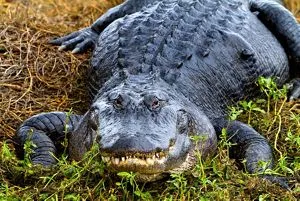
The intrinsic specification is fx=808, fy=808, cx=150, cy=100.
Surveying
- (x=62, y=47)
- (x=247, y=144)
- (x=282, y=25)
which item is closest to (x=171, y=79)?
(x=247, y=144)

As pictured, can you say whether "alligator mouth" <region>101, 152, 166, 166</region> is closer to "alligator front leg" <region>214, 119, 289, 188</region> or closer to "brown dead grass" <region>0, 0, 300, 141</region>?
"alligator front leg" <region>214, 119, 289, 188</region>

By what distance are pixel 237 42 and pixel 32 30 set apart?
1.92 m

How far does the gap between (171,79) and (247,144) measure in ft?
2.00

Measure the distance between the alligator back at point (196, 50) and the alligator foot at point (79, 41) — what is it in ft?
2.01

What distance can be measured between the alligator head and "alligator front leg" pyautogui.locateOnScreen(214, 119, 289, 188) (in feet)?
0.72

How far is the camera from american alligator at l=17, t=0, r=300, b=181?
4.08 meters

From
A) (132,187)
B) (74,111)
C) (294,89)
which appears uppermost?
(132,187)

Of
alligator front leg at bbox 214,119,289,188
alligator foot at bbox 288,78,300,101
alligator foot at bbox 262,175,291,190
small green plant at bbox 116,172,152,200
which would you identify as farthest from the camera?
alligator foot at bbox 288,78,300,101

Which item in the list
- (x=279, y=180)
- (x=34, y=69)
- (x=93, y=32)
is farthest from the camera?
(x=93, y=32)

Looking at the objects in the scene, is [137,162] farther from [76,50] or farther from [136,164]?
[76,50]

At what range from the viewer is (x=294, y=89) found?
6.07 metres

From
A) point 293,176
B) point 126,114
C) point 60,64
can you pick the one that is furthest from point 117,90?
point 60,64

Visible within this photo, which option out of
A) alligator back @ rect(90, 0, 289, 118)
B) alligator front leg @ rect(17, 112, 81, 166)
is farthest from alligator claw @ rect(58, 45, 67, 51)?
alligator front leg @ rect(17, 112, 81, 166)

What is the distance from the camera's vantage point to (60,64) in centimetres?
620
